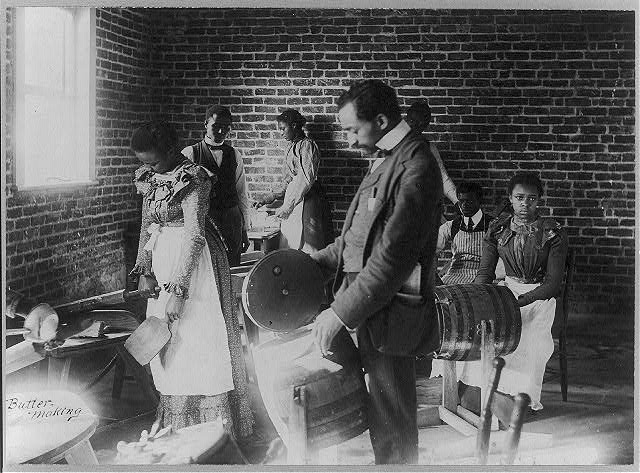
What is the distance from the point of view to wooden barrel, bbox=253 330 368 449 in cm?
298

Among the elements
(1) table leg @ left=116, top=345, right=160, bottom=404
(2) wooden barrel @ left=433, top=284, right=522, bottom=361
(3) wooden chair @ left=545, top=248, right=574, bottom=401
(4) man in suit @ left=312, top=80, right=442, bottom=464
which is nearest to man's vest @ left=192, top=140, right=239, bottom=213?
(1) table leg @ left=116, top=345, right=160, bottom=404

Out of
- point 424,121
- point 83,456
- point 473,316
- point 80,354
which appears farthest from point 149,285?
point 424,121

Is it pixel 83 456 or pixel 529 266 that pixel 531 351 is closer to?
pixel 529 266

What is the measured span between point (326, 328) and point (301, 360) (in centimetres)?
25

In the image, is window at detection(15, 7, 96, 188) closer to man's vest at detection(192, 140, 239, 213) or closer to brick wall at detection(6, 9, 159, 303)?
brick wall at detection(6, 9, 159, 303)

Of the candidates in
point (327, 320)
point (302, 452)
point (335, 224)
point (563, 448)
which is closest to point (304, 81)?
point (335, 224)

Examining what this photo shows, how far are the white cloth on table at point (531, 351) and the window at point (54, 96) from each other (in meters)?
2.38

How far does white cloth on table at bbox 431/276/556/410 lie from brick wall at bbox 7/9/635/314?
324 millimetres

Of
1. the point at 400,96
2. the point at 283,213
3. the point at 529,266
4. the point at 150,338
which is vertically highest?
the point at 400,96

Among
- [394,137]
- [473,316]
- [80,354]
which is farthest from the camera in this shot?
[80,354]

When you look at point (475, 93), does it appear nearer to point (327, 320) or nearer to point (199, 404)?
point (327, 320)

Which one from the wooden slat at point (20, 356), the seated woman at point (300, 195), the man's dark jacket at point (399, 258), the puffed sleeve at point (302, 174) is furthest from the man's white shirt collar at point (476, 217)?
the wooden slat at point (20, 356)

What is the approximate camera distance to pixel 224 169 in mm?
4098

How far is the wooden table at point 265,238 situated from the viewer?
13.4 ft
